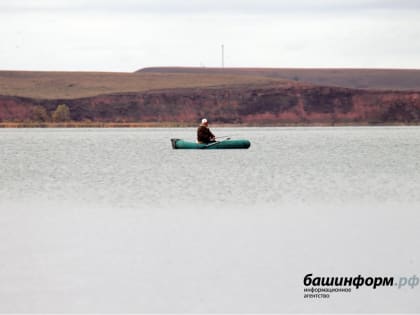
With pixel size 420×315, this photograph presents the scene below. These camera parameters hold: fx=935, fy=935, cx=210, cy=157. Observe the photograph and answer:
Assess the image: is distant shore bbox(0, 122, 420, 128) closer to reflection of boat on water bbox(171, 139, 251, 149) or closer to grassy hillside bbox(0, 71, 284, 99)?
grassy hillside bbox(0, 71, 284, 99)

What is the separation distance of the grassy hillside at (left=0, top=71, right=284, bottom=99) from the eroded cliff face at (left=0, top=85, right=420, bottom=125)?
8.61 meters

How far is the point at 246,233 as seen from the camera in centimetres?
1934

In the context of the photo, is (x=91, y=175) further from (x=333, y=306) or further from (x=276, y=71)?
(x=276, y=71)

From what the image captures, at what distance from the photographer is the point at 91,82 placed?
163250 millimetres

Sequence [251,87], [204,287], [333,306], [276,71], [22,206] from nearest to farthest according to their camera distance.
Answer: [333,306]
[204,287]
[22,206]
[251,87]
[276,71]

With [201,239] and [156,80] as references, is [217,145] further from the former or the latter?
[156,80]

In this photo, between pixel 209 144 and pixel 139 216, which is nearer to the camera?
pixel 139 216

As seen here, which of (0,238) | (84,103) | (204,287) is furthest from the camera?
(84,103)

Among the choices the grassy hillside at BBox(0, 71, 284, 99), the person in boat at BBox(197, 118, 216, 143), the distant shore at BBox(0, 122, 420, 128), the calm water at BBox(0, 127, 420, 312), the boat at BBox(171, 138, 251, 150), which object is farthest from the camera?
the grassy hillside at BBox(0, 71, 284, 99)

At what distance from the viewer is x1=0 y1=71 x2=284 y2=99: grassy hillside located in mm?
148650

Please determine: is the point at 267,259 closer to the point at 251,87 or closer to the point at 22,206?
the point at 22,206

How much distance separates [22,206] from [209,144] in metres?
23.0

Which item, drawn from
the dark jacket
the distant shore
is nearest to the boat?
the dark jacket

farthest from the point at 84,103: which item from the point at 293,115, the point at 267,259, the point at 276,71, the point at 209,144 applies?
the point at 267,259
